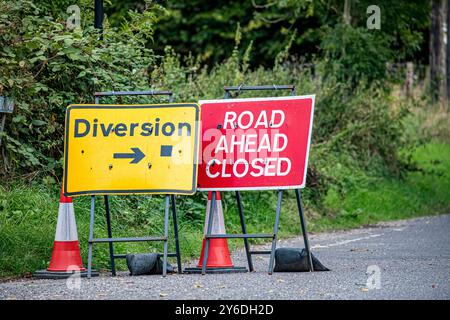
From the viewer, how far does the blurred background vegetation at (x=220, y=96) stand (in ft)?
38.9

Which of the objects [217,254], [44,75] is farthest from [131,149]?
[44,75]

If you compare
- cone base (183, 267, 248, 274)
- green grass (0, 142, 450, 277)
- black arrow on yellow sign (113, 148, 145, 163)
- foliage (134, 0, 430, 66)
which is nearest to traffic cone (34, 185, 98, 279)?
green grass (0, 142, 450, 277)

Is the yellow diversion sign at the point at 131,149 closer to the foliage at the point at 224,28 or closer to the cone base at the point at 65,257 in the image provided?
the cone base at the point at 65,257

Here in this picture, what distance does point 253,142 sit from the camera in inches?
400

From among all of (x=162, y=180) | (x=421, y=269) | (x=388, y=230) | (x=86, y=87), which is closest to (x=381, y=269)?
(x=421, y=269)

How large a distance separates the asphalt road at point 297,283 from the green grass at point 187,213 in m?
0.77

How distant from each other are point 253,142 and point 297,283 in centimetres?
163

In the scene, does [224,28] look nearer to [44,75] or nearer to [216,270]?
[44,75]

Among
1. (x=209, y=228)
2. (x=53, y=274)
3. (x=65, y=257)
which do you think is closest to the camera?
(x=53, y=274)

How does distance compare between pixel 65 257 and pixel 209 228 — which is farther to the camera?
pixel 209 228

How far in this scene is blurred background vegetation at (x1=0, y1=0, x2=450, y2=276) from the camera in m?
11.8

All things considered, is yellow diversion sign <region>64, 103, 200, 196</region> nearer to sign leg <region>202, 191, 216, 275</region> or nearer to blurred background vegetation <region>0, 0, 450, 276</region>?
sign leg <region>202, 191, 216, 275</region>

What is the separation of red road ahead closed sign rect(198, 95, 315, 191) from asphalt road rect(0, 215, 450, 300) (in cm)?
88

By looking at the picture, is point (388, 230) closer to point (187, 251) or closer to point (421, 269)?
point (187, 251)
